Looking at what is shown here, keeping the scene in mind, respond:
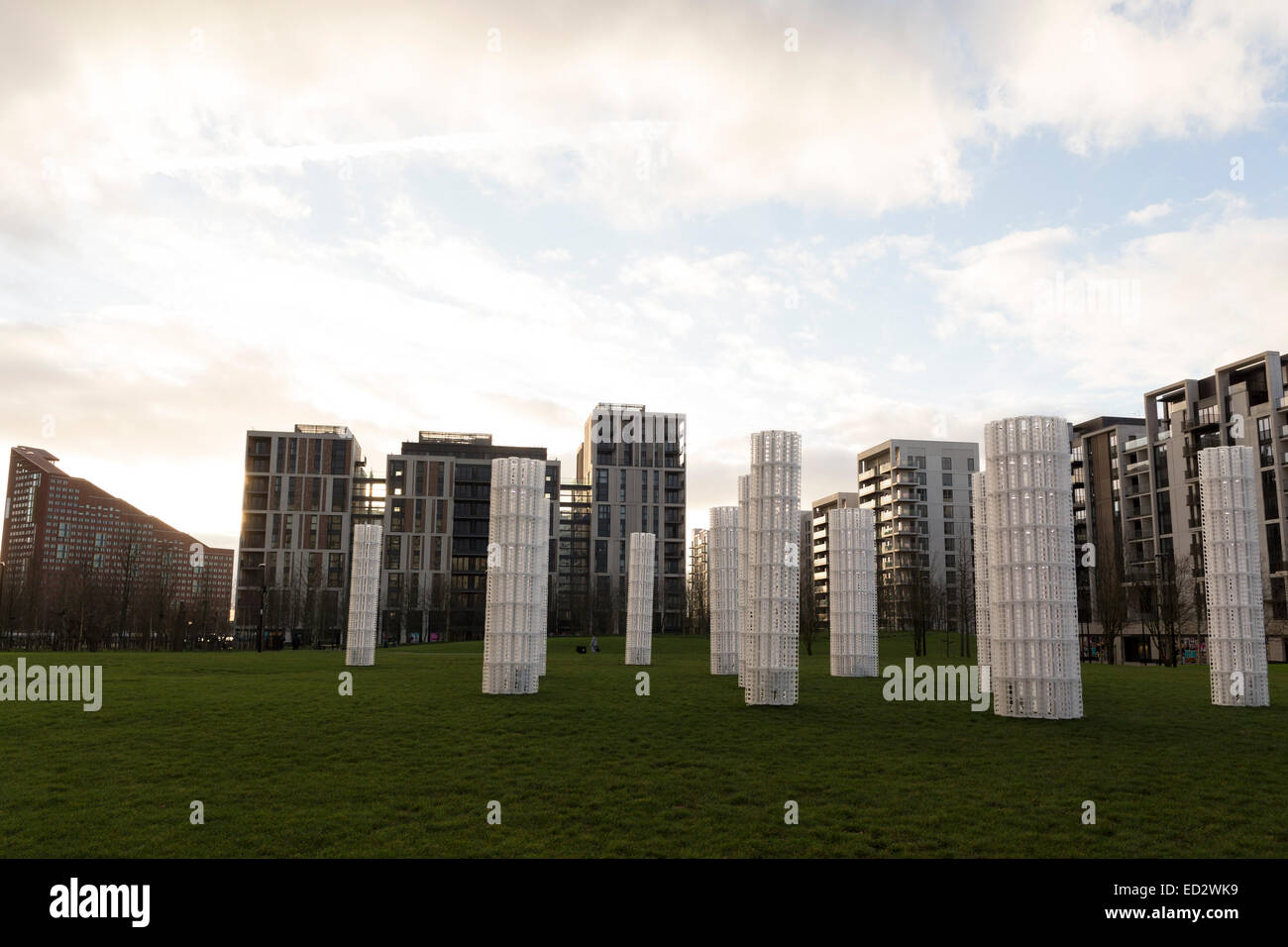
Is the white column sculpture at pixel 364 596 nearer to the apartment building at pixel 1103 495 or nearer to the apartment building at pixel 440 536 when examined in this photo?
the apartment building at pixel 1103 495

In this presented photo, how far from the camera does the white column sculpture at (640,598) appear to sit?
43.4 meters

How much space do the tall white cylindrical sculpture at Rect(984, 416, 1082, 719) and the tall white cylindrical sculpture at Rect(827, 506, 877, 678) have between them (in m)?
15.2

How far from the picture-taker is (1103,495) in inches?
3780

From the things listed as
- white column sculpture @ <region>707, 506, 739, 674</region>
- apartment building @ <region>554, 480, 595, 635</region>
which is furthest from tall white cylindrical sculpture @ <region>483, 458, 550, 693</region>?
apartment building @ <region>554, 480, 595, 635</region>

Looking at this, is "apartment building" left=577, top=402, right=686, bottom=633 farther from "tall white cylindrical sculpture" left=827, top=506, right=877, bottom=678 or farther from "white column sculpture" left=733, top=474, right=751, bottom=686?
"tall white cylindrical sculpture" left=827, top=506, right=877, bottom=678

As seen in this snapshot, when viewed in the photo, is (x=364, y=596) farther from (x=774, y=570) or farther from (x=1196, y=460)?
(x=1196, y=460)

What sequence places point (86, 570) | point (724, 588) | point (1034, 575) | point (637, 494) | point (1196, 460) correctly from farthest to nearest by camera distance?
1. point (637, 494)
2. point (1196, 460)
3. point (86, 570)
4. point (724, 588)
5. point (1034, 575)

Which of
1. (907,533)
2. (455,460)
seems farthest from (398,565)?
(907,533)

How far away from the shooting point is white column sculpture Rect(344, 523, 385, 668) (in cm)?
4116

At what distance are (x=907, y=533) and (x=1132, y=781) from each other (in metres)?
122

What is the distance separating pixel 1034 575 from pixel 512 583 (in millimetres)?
15195

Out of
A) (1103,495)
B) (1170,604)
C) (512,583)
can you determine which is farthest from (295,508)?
(1170,604)

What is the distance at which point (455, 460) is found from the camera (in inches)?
5049
